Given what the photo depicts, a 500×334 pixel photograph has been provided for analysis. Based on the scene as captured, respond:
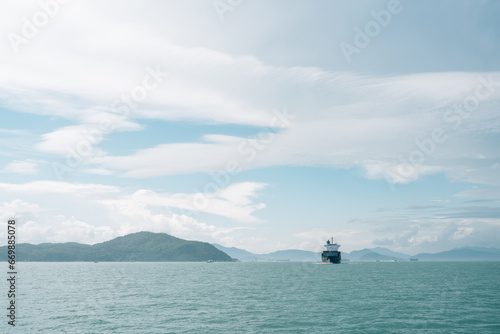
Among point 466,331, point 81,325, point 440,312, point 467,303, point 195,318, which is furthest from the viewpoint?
point 467,303

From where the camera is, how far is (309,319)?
44.2 meters

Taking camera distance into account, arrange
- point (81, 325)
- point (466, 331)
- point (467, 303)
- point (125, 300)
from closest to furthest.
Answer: point (466, 331), point (81, 325), point (467, 303), point (125, 300)

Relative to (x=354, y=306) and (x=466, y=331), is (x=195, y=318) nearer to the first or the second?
(x=354, y=306)

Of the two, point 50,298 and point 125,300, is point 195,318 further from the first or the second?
point 50,298

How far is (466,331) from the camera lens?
38.6m

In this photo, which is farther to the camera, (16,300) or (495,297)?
(495,297)

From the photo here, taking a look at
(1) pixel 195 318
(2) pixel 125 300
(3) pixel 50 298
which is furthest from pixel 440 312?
(3) pixel 50 298

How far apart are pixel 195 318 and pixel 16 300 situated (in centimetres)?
3702

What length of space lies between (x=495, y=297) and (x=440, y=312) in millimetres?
25498

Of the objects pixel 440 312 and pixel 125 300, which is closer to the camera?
pixel 440 312

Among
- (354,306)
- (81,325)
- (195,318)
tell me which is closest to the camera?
(81,325)

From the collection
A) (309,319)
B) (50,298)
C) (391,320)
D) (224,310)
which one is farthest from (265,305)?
(50,298)

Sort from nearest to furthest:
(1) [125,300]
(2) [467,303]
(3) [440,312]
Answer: (3) [440,312] → (2) [467,303] → (1) [125,300]

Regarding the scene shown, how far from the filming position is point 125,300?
205 feet
